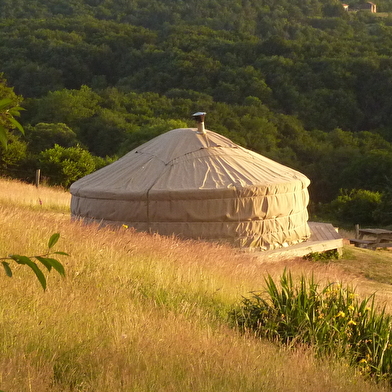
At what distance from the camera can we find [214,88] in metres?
42.0

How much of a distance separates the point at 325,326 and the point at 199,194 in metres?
5.20

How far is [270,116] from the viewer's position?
3847 centimetres

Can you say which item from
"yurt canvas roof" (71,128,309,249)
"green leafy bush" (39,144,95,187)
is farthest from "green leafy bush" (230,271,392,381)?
"green leafy bush" (39,144,95,187)

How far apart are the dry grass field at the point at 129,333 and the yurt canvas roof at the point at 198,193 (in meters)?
3.61

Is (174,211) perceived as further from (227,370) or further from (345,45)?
(345,45)

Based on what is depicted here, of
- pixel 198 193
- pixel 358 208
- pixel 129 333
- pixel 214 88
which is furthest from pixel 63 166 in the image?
pixel 214 88

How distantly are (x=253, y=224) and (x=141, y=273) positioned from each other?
15.5 feet

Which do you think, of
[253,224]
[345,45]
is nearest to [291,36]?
[345,45]

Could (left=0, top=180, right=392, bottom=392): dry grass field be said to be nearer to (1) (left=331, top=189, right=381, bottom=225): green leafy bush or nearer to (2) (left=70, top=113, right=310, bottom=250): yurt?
(2) (left=70, top=113, right=310, bottom=250): yurt

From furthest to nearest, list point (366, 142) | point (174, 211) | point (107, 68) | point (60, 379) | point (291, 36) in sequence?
point (291, 36) < point (107, 68) < point (366, 142) < point (174, 211) < point (60, 379)

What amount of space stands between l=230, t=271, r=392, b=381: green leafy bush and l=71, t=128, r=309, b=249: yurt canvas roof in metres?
4.68

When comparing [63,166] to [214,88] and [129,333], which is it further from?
[214,88]

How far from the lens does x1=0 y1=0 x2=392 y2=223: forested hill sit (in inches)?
1336

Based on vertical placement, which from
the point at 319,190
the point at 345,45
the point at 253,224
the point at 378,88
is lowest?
the point at 319,190
